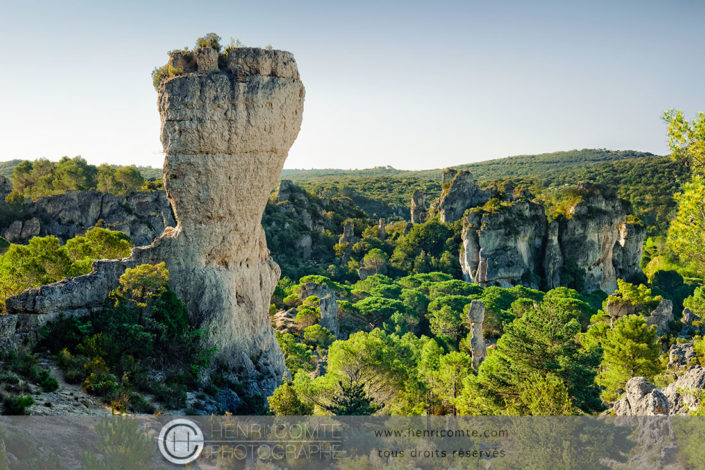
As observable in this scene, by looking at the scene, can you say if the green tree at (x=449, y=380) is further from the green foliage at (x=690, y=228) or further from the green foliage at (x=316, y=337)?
the green foliage at (x=316, y=337)

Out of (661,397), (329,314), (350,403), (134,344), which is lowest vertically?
(329,314)

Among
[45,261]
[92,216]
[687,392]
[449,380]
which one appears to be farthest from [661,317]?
[92,216]

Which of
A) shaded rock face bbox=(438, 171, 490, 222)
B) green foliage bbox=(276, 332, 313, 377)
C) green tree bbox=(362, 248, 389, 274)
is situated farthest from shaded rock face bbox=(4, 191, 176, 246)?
shaded rock face bbox=(438, 171, 490, 222)

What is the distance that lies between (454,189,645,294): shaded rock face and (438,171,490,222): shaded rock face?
597 inches

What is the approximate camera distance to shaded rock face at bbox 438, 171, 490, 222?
240ft

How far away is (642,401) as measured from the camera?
12289 mm

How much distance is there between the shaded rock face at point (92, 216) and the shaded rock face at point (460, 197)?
41684 millimetres

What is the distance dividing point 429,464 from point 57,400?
9722 millimetres

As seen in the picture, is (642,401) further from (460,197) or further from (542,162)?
(542,162)

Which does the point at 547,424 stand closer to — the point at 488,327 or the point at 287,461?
the point at 287,461

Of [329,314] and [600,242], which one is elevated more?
[600,242]

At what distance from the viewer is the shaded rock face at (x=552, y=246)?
55.5 meters

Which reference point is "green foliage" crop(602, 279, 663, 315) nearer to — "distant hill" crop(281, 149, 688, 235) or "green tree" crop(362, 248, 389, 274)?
"distant hill" crop(281, 149, 688, 235)

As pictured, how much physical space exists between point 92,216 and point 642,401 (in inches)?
1766
